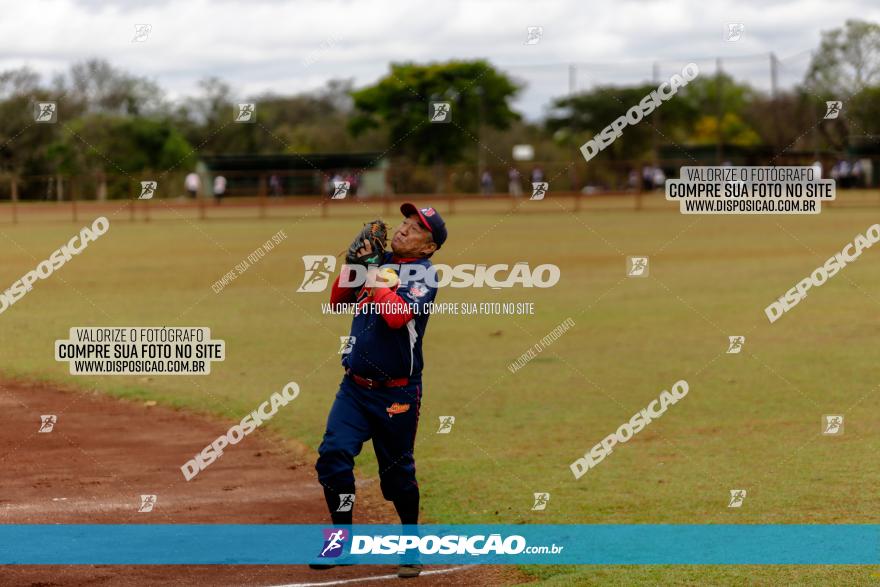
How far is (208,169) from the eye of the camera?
59781 mm

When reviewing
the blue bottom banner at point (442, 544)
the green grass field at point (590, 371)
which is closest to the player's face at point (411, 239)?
the blue bottom banner at point (442, 544)

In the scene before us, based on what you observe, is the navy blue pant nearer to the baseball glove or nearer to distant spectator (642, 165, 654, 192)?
the baseball glove

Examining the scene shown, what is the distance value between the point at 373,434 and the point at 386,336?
627mm

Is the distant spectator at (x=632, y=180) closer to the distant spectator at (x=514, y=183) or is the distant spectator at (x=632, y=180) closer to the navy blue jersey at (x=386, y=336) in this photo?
the distant spectator at (x=514, y=183)

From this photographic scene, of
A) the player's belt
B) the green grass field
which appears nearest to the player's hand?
the player's belt

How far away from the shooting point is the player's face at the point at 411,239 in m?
7.11

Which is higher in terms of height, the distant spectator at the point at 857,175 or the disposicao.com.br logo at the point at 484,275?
the distant spectator at the point at 857,175

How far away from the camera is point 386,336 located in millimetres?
7066

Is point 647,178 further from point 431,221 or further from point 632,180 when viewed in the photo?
point 431,221

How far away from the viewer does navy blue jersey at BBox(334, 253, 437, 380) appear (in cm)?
698

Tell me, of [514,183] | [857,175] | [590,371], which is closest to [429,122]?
[514,183]

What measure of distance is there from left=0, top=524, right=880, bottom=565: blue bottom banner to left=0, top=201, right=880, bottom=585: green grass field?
0.81ft

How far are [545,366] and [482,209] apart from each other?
3150 centimetres

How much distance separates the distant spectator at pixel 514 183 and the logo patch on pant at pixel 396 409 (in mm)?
41004
